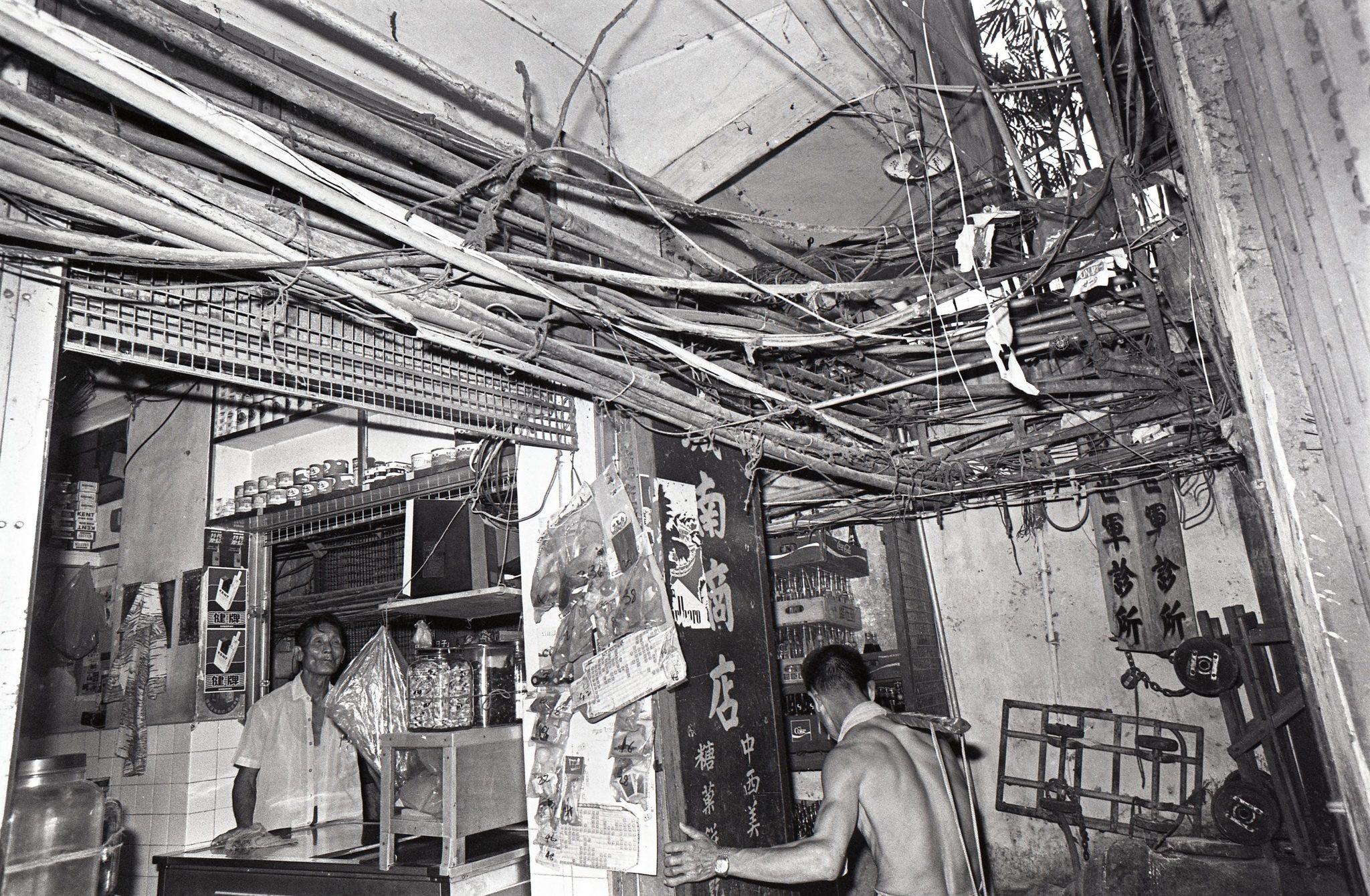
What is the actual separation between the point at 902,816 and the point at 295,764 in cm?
366

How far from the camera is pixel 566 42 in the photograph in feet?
12.1

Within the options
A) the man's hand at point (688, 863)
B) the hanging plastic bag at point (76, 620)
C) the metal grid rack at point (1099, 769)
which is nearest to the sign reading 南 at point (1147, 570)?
the metal grid rack at point (1099, 769)

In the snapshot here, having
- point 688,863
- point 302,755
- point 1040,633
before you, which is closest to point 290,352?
point 688,863

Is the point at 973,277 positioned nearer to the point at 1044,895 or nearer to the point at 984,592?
the point at 984,592

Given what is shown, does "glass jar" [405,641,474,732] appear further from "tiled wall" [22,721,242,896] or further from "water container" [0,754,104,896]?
"water container" [0,754,104,896]

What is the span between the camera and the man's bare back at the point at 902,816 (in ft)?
11.3

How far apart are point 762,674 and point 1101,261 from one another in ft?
7.43

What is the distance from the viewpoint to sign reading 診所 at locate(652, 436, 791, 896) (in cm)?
331

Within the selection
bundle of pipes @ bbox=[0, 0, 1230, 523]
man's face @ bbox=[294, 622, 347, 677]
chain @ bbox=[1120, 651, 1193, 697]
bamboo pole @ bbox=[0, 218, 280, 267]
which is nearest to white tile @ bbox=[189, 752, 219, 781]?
man's face @ bbox=[294, 622, 347, 677]

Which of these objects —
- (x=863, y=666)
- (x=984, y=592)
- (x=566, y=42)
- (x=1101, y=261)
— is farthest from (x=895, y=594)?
(x=566, y=42)

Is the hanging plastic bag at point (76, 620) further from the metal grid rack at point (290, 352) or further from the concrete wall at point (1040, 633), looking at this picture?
the concrete wall at point (1040, 633)

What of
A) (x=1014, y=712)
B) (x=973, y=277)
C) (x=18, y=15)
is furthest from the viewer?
(x=1014, y=712)

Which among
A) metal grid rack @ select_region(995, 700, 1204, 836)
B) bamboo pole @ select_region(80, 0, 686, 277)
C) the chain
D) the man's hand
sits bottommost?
metal grid rack @ select_region(995, 700, 1204, 836)

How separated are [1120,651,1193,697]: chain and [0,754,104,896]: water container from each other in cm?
731
